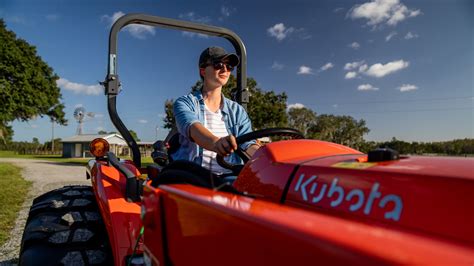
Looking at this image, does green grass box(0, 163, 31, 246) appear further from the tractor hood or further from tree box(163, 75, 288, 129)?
tree box(163, 75, 288, 129)

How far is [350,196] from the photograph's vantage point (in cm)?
98

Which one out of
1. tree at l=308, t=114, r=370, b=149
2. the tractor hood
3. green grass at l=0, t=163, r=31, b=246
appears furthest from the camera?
tree at l=308, t=114, r=370, b=149

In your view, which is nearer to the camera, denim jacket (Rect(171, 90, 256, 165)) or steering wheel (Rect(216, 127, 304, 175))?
steering wheel (Rect(216, 127, 304, 175))

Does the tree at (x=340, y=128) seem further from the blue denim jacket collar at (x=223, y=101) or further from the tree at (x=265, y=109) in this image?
the blue denim jacket collar at (x=223, y=101)

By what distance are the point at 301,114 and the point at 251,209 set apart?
47.8 metres

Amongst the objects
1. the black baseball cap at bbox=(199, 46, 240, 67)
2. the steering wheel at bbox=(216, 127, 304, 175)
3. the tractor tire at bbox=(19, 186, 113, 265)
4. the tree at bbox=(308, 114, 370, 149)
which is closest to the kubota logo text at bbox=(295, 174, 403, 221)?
the steering wheel at bbox=(216, 127, 304, 175)

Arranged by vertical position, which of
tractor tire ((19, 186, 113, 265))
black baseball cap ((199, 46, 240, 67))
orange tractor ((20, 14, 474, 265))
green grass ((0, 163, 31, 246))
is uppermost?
black baseball cap ((199, 46, 240, 67))

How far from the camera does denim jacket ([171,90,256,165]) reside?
2139 millimetres

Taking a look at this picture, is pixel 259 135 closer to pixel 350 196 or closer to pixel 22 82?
pixel 350 196

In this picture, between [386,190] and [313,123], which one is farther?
[313,123]

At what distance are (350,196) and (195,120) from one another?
4.11 feet

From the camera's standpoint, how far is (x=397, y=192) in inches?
35.5

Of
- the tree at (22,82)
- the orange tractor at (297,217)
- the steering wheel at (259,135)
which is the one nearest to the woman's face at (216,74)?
→ the steering wheel at (259,135)

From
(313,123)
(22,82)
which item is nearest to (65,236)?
(22,82)
